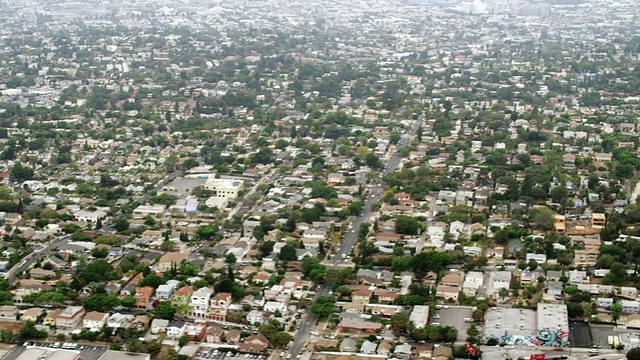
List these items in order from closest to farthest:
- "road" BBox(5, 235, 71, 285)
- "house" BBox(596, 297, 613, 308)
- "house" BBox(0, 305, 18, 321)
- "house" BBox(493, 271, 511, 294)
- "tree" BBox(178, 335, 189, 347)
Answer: "tree" BBox(178, 335, 189, 347) → "house" BBox(0, 305, 18, 321) → "house" BBox(596, 297, 613, 308) → "house" BBox(493, 271, 511, 294) → "road" BBox(5, 235, 71, 285)

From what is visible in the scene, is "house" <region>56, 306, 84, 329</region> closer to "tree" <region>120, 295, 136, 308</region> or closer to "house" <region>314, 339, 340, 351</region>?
"tree" <region>120, 295, 136, 308</region>

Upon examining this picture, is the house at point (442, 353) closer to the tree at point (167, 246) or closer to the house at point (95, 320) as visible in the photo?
the house at point (95, 320)

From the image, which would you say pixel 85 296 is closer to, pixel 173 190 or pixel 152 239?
pixel 152 239

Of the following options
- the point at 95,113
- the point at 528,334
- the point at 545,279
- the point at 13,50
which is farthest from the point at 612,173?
the point at 13,50

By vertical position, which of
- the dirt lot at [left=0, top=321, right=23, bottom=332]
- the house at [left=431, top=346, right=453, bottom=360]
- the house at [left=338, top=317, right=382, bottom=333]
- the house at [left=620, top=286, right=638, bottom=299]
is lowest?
the dirt lot at [left=0, top=321, right=23, bottom=332]

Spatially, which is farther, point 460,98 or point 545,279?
point 460,98

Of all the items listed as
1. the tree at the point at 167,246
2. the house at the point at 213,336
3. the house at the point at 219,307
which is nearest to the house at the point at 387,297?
the house at the point at 219,307

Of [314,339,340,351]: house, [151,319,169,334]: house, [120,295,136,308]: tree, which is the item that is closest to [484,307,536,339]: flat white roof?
[314,339,340,351]: house
